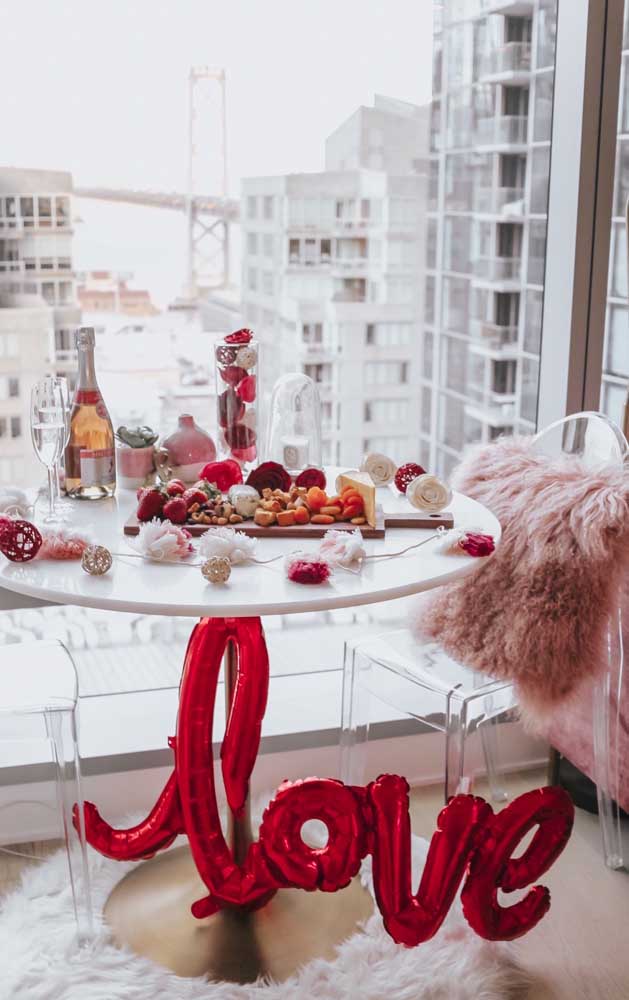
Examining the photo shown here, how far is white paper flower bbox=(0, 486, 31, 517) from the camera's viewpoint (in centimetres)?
189

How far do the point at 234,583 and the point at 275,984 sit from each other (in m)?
0.81

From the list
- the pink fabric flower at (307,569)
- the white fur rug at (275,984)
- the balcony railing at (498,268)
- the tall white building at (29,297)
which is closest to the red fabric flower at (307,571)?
the pink fabric flower at (307,569)

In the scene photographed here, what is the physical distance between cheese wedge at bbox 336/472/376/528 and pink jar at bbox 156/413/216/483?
30 cm

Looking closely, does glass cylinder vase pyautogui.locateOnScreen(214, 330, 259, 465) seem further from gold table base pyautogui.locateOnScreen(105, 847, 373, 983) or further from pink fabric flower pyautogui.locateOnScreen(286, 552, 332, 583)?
gold table base pyautogui.locateOnScreen(105, 847, 373, 983)

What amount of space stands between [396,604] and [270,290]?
0.87 m

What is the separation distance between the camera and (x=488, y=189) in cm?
271

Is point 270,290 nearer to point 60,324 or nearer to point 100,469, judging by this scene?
point 60,324

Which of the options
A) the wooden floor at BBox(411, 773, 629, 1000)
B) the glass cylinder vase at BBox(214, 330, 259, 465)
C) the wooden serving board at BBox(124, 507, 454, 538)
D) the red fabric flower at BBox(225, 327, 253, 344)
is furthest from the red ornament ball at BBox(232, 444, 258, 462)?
the wooden floor at BBox(411, 773, 629, 1000)

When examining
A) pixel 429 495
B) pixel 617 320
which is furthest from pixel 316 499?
pixel 617 320

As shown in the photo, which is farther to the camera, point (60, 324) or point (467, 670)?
point (60, 324)

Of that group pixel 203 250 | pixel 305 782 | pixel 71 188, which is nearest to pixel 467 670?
pixel 305 782

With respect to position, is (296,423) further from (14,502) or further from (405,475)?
(14,502)

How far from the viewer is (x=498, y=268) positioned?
2754 mm

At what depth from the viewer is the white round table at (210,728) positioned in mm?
1601
